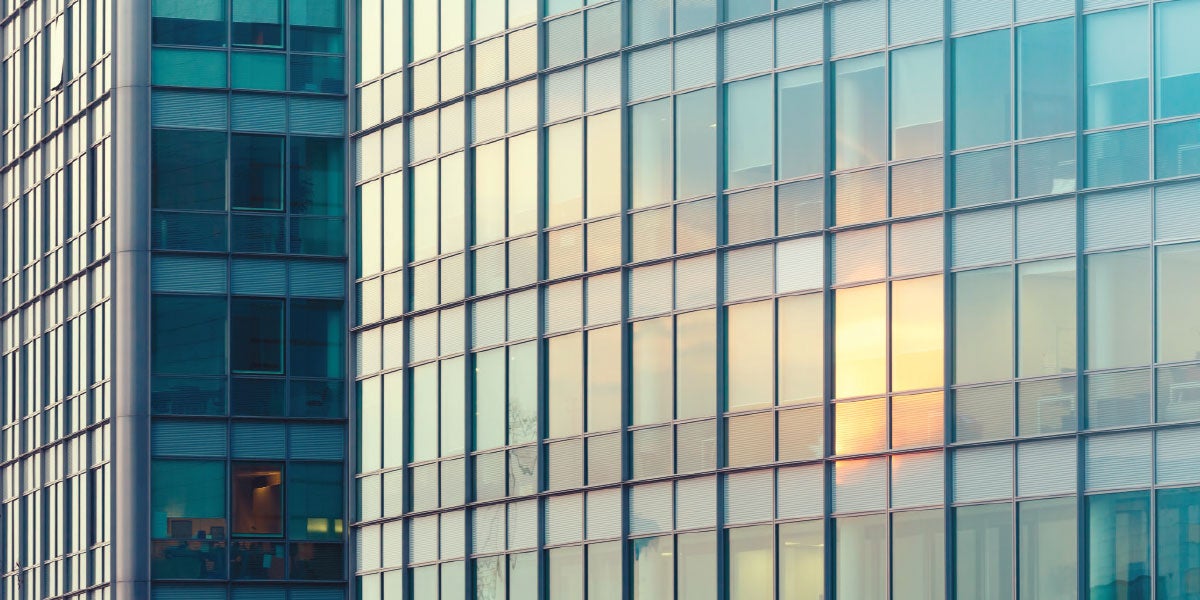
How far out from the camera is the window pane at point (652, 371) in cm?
3469

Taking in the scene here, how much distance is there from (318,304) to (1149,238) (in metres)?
17.6

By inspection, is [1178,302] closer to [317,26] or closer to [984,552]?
[984,552]

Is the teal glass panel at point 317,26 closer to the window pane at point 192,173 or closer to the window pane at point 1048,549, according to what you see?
the window pane at point 192,173

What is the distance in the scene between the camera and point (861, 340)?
106 feet

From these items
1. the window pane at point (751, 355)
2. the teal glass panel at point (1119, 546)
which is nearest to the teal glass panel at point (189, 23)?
the window pane at point (751, 355)

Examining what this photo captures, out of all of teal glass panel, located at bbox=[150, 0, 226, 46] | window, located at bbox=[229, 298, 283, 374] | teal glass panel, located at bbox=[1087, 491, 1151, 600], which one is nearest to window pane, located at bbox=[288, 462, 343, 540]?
window, located at bbox=[229, 298, 283, 374]

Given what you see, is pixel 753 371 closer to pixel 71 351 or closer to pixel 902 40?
pixel 902 40

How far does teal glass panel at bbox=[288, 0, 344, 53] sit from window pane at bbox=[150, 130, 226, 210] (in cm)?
235

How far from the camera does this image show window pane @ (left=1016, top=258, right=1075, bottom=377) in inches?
→ 1190

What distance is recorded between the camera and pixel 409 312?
39562 millimetres

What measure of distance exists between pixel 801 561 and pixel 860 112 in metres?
6.43

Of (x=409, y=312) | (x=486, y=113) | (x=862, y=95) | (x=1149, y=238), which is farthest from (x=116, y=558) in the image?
(x=1149, y=238)

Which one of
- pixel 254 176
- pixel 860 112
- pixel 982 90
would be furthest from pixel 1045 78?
pixel 254 176

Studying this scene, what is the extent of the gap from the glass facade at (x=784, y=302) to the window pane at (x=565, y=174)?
5 centimetres
